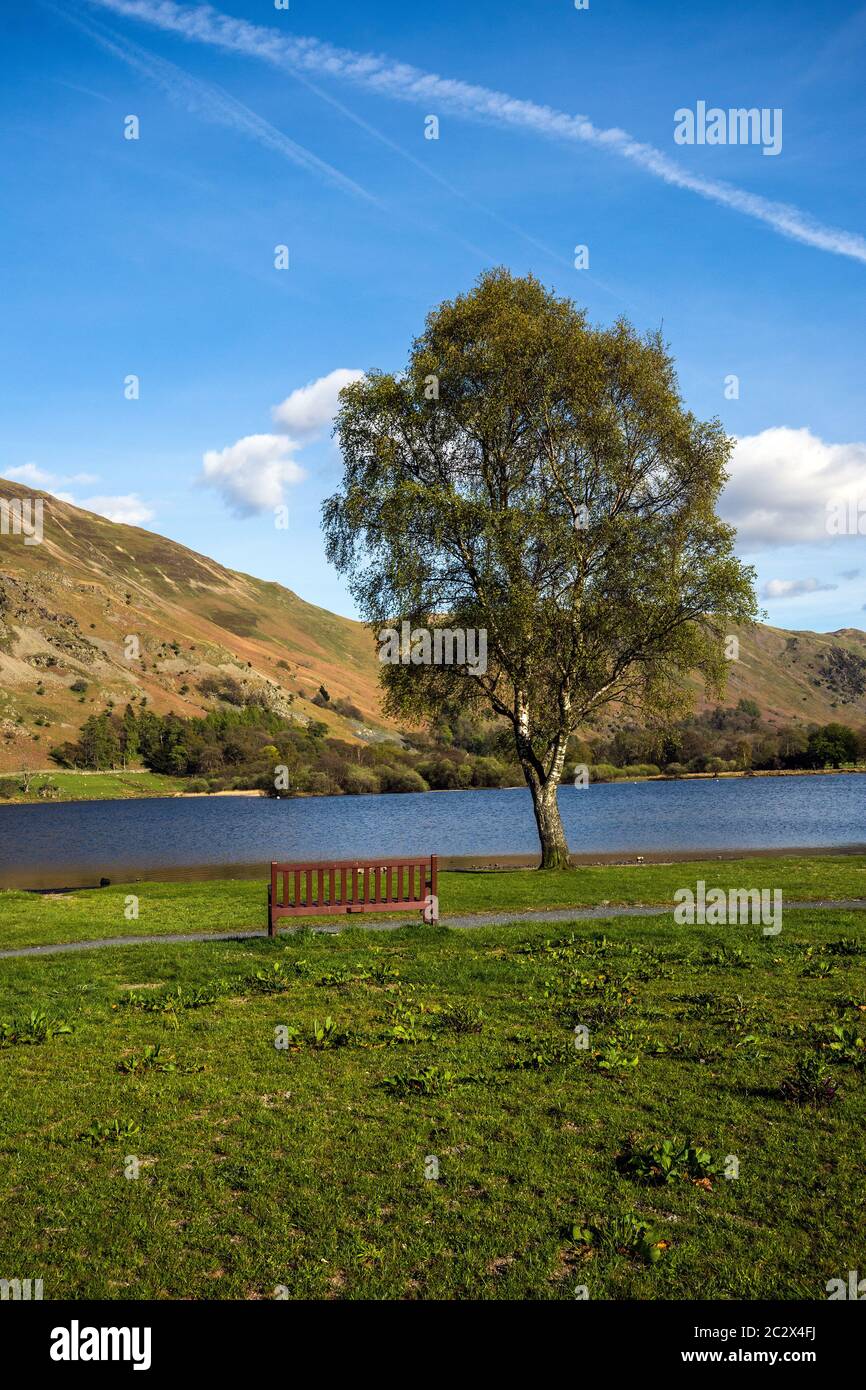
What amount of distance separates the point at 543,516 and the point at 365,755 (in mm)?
133410

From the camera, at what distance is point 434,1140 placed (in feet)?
26.2

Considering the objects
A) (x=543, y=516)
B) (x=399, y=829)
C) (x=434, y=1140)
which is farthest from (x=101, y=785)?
(x=434, y=1140)

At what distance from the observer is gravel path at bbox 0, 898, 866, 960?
19.1m

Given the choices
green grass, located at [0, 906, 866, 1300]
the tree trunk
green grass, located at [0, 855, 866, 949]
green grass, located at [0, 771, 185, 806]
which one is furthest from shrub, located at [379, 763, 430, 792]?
green grass, located at [0, 906, 866, 1300]

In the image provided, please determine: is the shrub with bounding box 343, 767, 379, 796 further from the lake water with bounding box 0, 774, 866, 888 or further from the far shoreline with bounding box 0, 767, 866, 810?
the lake water with bounding box 0, 774, 866, 888

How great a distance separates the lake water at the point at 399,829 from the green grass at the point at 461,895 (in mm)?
13822

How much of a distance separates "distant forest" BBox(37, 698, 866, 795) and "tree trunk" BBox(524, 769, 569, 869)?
7578cm

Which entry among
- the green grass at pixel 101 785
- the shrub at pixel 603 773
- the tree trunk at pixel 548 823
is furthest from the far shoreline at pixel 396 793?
the tree trunk at pixel 548 823

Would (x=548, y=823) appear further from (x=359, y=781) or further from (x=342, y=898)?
(x=359, y=781)
